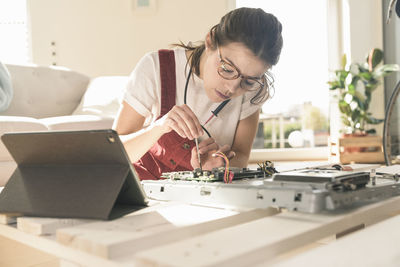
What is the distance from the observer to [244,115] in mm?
1549

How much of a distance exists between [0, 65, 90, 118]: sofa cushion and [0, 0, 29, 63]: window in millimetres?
1110

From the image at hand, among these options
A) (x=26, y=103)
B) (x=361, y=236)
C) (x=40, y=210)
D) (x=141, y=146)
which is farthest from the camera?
(x=26, y=103)

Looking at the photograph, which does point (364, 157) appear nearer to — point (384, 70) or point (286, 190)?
point (384, 70)

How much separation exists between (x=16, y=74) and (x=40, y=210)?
296cm

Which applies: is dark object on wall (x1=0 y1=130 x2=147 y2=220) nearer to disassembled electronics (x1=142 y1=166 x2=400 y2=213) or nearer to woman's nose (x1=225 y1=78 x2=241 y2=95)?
disassembled electronics (x1=142 y1=166 x2=400 y2=213)

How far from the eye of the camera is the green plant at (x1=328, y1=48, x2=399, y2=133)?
3.96 meters

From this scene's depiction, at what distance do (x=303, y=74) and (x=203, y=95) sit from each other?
10.9 feet

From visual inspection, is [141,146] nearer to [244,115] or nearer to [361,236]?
[244,115]

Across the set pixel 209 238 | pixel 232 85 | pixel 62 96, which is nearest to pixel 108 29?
pixel 62 96

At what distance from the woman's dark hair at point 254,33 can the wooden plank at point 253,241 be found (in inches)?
24.5

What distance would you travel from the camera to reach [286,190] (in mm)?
585

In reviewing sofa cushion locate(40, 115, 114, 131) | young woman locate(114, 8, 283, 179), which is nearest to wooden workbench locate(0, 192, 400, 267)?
young woman locate(114, 8, 283, 179)

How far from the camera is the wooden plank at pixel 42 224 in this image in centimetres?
57

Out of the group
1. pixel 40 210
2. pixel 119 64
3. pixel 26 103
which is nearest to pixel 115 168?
pixel 40 210
